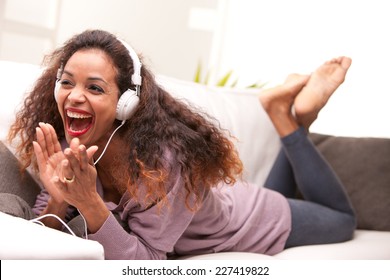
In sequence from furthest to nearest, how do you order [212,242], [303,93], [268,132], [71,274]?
[268,132] → [303,93] → [212,242] → [71,274]

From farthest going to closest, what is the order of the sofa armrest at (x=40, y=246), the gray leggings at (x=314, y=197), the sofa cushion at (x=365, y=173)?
the sofa cushion at (x=365, y=173) < the gray leggings at (x=314, y=197) < the sofa armrest at (x=40, y=246)

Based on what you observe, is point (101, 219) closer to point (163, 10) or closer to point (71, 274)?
point (71, 274)

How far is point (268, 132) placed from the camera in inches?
84.4

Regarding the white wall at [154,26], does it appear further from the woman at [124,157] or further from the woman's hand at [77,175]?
the woman's hand at [77,175]

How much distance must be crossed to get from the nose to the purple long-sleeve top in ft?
0.78

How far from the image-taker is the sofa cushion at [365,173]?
6.78 ft

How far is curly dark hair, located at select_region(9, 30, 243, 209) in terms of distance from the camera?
4.31ft

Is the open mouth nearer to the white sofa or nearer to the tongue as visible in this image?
the tongue

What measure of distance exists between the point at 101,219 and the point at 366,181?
1145 millimetres

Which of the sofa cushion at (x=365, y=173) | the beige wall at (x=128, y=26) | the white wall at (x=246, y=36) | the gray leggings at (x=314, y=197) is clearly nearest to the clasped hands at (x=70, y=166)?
Result: the gray leggings at (x=314, y=197)

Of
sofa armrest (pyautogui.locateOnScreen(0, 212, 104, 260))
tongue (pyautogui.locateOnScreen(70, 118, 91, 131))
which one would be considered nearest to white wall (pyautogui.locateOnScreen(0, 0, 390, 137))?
tongue (pyautogui.locateOnScreen(70, 118, 91, 131))

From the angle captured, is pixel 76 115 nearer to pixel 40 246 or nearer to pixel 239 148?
pixel 40 246

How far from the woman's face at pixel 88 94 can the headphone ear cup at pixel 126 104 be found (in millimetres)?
19

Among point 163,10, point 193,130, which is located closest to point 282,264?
point 193,130
